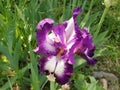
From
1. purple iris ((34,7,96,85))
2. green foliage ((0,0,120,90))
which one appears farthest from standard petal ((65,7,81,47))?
green foliage ((0,0,120,90))

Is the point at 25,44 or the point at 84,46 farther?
the point at 25,44

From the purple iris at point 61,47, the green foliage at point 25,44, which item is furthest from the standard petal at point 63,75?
the green foliage at point 25,44

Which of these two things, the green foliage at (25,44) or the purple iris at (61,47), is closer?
the purple iris at (61,47)

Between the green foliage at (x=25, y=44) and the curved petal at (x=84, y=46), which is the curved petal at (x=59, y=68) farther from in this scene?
the green foliage at (x=25, y=44)

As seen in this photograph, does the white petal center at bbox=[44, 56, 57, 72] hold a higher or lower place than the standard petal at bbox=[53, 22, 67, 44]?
lower

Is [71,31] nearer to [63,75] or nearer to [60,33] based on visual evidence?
[60,33]

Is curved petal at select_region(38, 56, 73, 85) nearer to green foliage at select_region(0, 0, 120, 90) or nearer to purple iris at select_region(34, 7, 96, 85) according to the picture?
purple iris at select_region(34, 7, 96, 85)

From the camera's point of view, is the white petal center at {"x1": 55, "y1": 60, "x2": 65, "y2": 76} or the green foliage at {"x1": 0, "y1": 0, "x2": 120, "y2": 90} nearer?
the white petal center at {"x1": 55, "y1": 60, "x2": 65, "y2": 76}

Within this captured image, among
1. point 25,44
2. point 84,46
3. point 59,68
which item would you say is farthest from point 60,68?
point 25,44

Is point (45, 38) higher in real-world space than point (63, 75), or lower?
higher
